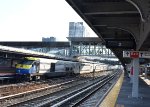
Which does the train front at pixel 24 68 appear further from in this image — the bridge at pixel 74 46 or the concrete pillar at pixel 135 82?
the bridge at pixel 74 46

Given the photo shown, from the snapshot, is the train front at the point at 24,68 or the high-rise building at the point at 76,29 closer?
the train front at the point at 24,68

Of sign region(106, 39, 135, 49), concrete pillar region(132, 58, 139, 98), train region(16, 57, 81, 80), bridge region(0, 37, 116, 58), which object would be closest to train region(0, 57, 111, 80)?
train region(16, 57, 81, 80)

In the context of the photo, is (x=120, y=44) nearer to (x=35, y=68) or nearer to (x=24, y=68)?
(x=24, y=68)

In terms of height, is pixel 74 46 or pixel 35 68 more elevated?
pixel 74 46

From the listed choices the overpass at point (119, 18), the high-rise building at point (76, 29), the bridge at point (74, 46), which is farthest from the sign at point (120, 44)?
the high-rise building at point (76, 29)

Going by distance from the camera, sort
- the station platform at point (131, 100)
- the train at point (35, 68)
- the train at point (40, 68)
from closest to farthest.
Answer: the station platform at point (131, 100)
the train at point (35, 68)
the train at point (40, 68)

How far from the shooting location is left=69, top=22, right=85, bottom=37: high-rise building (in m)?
114

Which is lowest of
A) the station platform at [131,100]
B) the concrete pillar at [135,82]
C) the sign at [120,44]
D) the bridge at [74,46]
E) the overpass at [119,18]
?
the station platform at [131,100]

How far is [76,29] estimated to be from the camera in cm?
12406

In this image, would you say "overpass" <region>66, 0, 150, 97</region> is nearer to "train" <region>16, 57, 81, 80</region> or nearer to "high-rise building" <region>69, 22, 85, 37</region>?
"train" <region>16, 57, 81, 80</region>

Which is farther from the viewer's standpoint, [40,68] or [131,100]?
[40,68]

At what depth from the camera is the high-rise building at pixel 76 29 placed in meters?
114

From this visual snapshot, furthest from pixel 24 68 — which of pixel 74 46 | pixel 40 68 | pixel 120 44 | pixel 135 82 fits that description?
pixel 74 46

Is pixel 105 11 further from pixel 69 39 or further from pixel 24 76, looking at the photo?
pixel 69 39
